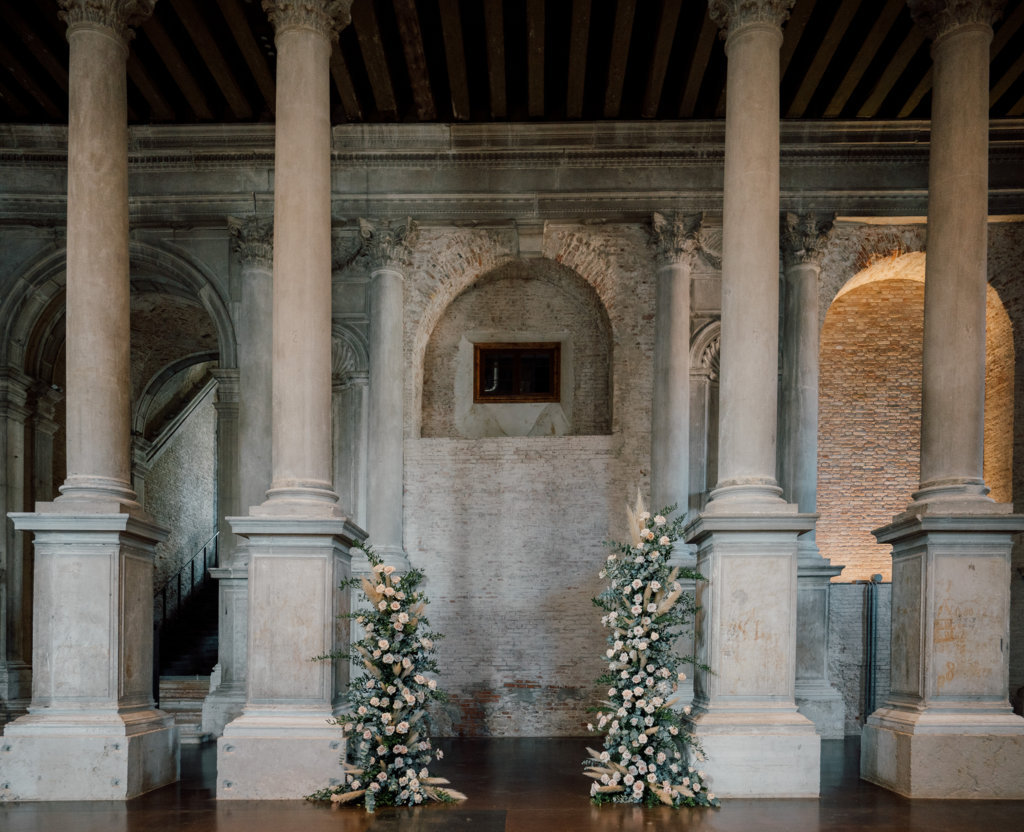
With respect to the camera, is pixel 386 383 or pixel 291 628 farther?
pixel 386 383

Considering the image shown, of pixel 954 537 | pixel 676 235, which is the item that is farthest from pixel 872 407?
pixel 954 537

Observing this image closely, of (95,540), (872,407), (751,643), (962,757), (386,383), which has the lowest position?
(962,757)

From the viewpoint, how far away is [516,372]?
13898mm

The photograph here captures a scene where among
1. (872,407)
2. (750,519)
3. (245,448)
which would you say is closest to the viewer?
(750,519)

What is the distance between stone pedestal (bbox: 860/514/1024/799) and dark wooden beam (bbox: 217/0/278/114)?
8.50 m

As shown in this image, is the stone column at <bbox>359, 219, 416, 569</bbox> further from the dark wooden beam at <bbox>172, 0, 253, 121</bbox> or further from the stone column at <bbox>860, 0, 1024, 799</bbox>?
the stone column at <bbox>860, 0, 1024, 799</bbox>

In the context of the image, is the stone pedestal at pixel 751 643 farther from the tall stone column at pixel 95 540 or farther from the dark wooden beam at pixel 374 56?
the dark wooden beam at pixel 374 56

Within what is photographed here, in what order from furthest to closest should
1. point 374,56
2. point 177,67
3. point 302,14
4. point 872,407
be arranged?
point 872,407
point 177,67
point 374,56
point 302,14

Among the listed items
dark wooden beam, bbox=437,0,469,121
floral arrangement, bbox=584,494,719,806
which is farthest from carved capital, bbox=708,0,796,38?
floral arrangement, bbox=584,494,719,806

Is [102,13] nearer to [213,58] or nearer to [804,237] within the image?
[213,58]

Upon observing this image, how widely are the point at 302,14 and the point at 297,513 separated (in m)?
4.55

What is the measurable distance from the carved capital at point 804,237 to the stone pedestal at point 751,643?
568 cm

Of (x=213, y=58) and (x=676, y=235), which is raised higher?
(x=213, y=58)

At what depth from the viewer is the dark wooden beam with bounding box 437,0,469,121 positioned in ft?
34.6
